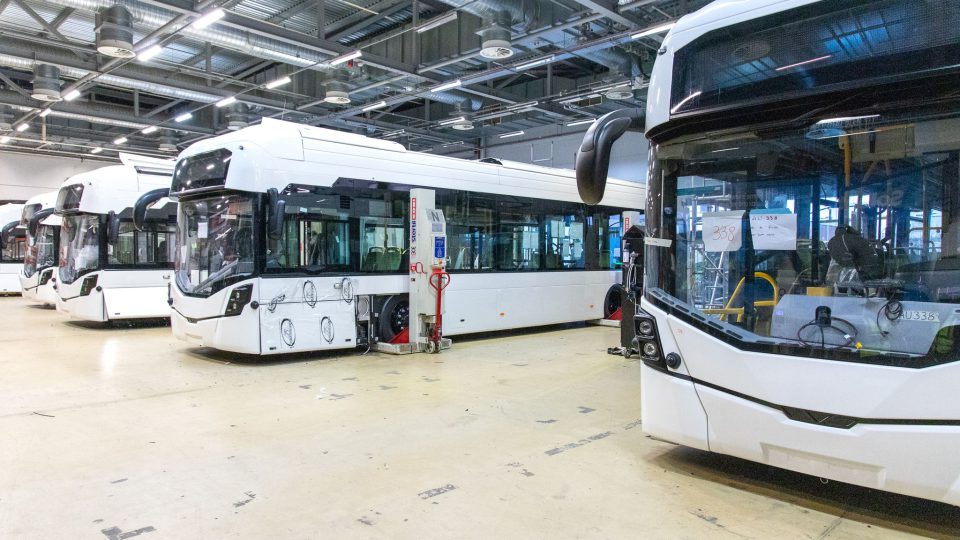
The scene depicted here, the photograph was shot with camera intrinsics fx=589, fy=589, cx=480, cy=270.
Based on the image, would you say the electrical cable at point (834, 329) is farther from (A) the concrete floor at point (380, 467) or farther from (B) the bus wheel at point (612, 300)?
(B) the bus wheel at point (612, 300)

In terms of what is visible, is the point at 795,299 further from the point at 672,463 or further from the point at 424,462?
the point at 424,462

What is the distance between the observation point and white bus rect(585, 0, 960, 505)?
9.86 ft

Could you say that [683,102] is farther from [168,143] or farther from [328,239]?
[168,143]

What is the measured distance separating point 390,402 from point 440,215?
12.0ft

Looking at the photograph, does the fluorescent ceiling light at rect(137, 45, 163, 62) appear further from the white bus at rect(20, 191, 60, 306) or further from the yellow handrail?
the yellow handrail

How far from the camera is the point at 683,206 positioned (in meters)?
3.86

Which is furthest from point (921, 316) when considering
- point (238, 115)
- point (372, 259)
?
point (238, 115)

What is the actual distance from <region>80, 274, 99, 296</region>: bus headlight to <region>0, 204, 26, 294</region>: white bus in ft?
33.1

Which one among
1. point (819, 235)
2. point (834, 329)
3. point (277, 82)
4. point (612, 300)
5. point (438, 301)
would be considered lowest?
point (612, 300)

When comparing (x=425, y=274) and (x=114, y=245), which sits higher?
(x=114, y=245)

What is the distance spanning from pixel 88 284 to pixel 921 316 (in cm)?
1317

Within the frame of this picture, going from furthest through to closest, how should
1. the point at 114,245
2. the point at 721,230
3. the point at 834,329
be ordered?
1. the point at 114,245
2. the point at 721,230
3. the point at 834,329

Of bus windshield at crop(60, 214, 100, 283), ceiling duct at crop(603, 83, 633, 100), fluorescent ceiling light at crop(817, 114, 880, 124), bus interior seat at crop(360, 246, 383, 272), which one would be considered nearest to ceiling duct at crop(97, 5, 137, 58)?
bus windshield at crop(60, 214, 100, 283)

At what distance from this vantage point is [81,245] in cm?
1177
